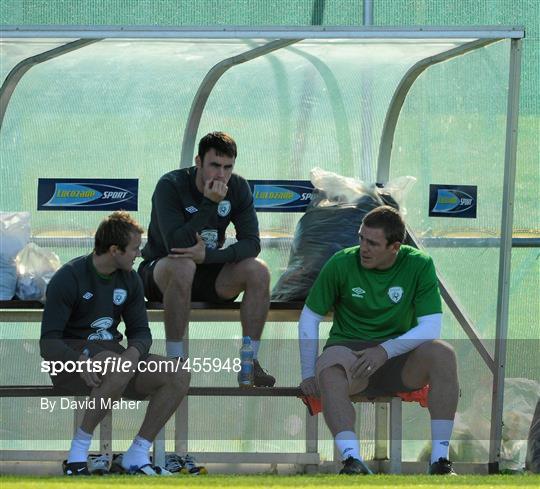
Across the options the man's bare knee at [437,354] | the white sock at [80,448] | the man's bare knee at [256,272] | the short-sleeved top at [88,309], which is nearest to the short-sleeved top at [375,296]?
the man's bare knee at [437,354]

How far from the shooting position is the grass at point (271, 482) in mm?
5371

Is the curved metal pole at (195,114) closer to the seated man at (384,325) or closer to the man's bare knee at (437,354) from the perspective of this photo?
the seated man at (384,325)

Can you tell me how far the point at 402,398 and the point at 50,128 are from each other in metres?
2.26

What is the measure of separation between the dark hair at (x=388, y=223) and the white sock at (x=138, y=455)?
140cm

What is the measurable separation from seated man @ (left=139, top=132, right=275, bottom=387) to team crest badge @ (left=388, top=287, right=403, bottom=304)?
0.60 m

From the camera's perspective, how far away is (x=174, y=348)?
675 cm

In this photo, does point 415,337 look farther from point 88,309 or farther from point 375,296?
point 88,309

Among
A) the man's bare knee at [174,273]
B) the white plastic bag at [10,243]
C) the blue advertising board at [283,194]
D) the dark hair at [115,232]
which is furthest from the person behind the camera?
the blue advertising board at [283,194]

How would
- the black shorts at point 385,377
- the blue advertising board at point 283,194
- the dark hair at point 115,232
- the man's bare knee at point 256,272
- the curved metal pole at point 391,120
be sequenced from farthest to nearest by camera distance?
the curved metal pole at point 391,120 < the blue advertising board at point 283,194 < the man's bare knee at point 256,272 < the black shorts at point 385,377 < the dark hair at point 115,232

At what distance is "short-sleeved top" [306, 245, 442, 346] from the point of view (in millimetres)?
6586

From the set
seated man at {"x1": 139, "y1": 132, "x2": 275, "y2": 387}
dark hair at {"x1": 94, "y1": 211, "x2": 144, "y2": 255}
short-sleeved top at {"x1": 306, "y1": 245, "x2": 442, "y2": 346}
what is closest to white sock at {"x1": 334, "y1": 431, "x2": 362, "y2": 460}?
short-sleeved top at {"x1": 306, "y1": 245, "x2": 442, "y2": 346}

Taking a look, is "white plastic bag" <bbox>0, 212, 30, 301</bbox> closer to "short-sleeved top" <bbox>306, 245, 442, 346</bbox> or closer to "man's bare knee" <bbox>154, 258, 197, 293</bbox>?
"man's bare knee" <bbox>154, 258, 197, 293</bbox>

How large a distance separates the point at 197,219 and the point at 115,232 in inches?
23.2

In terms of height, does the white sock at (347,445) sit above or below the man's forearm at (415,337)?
below
